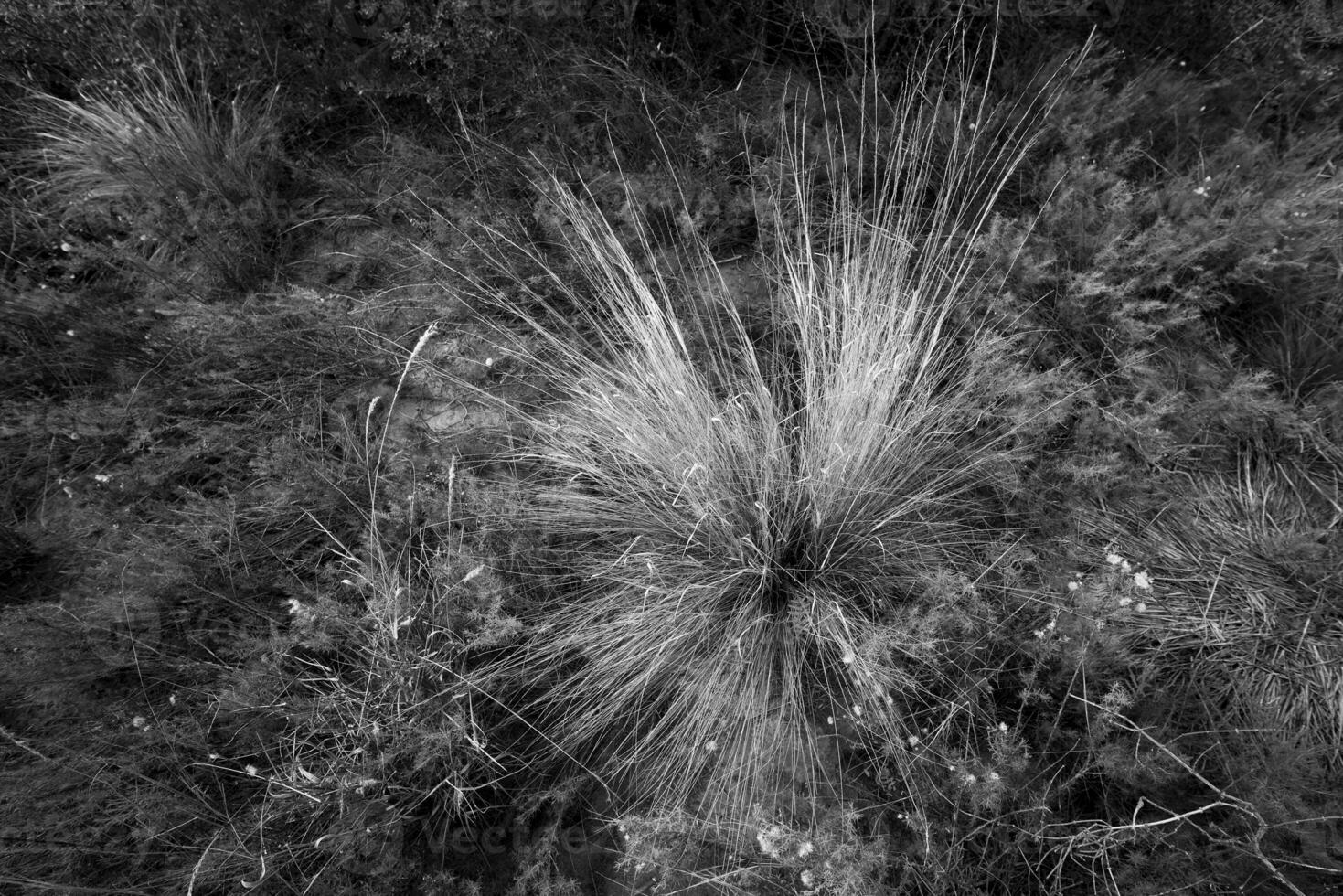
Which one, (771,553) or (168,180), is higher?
(168,180)

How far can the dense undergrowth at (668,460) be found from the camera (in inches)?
78.9

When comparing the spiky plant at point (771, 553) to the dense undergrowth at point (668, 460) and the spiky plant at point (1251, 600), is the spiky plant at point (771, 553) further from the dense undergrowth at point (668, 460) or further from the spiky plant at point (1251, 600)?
the spiky plant at point (1251, 600)

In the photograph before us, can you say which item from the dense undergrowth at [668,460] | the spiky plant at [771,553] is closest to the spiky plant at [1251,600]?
the dense undergrowth at [668,460]

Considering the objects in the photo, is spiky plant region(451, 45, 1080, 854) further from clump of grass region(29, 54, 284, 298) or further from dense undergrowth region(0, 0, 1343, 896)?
clump of grass region(29, 54, 284, 298)

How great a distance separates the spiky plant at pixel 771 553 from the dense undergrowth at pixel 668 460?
0.06ft

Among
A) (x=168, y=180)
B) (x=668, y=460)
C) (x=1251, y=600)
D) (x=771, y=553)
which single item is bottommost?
(x=1251, y=600)

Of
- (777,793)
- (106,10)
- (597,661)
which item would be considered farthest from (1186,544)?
(106,10)

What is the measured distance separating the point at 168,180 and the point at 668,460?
255 cm

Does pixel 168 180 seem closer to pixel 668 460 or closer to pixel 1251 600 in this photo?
pixel 668 460

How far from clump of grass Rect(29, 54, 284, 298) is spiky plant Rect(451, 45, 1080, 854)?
154 centimetres

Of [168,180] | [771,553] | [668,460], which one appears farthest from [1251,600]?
[168,180]

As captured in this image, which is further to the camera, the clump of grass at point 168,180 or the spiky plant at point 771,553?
the clump of grass at point 168,180

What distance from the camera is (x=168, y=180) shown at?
3.27 meters

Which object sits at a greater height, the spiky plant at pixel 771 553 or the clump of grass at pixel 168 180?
the clump of grass at pixel 168 180
